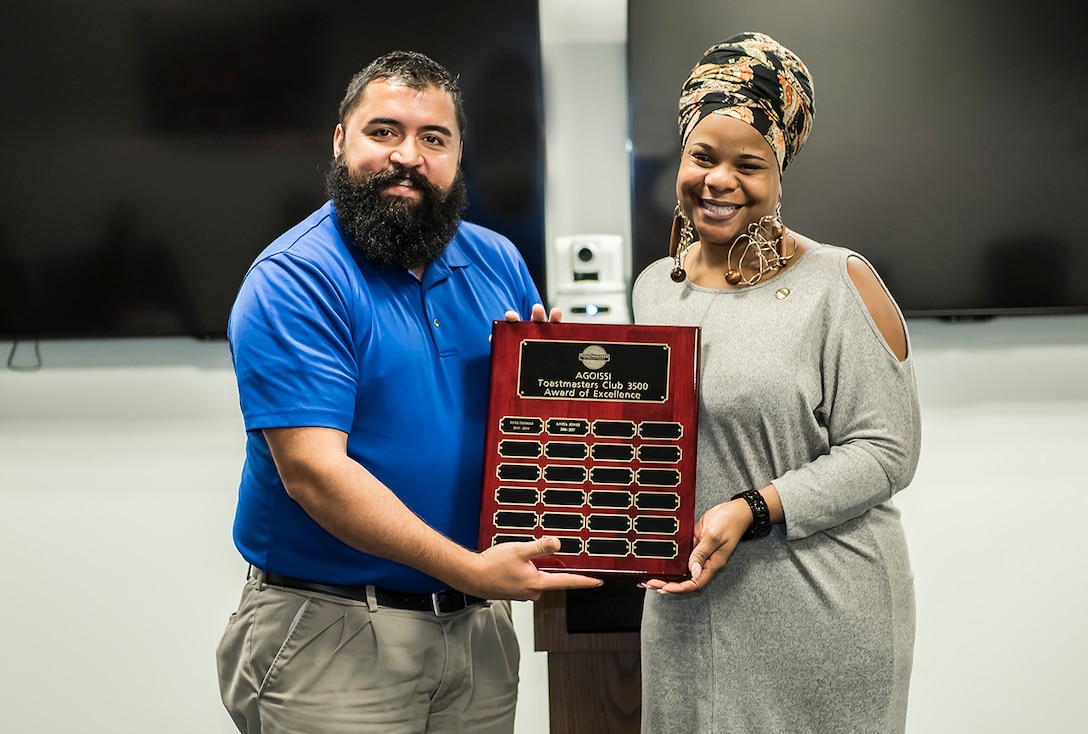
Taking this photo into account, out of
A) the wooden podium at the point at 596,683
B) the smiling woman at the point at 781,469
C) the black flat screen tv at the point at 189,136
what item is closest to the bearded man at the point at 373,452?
the smiling woman at the point at 781,469

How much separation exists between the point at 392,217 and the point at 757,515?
0.74 m

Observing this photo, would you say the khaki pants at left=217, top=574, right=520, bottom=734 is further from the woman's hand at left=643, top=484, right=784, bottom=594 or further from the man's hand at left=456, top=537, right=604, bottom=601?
the woman's hand at left=643, top=484, right=784, bottom=594

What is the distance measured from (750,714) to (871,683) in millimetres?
188

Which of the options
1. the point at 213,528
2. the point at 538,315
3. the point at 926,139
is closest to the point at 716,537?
the point at 538,315

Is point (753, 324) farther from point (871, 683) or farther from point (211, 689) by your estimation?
point (211, 689)

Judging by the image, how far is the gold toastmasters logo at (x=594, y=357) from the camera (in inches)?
58.1

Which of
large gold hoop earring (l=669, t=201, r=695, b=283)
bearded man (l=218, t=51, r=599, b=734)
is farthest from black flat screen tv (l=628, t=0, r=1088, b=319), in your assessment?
bearded man (l=218, t=51, r=599, b=734)

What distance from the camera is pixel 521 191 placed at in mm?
2492

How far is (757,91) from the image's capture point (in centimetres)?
145

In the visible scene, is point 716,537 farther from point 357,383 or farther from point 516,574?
point 357,383

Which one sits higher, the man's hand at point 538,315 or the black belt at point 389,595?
the man's hand at point 538,315

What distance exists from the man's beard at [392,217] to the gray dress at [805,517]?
49 centimetres

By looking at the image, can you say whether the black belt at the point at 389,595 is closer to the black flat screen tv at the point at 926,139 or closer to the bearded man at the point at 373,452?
the bearded man at the point at 373,452

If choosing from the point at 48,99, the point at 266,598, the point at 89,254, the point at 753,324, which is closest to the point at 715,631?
the point at 753,324
